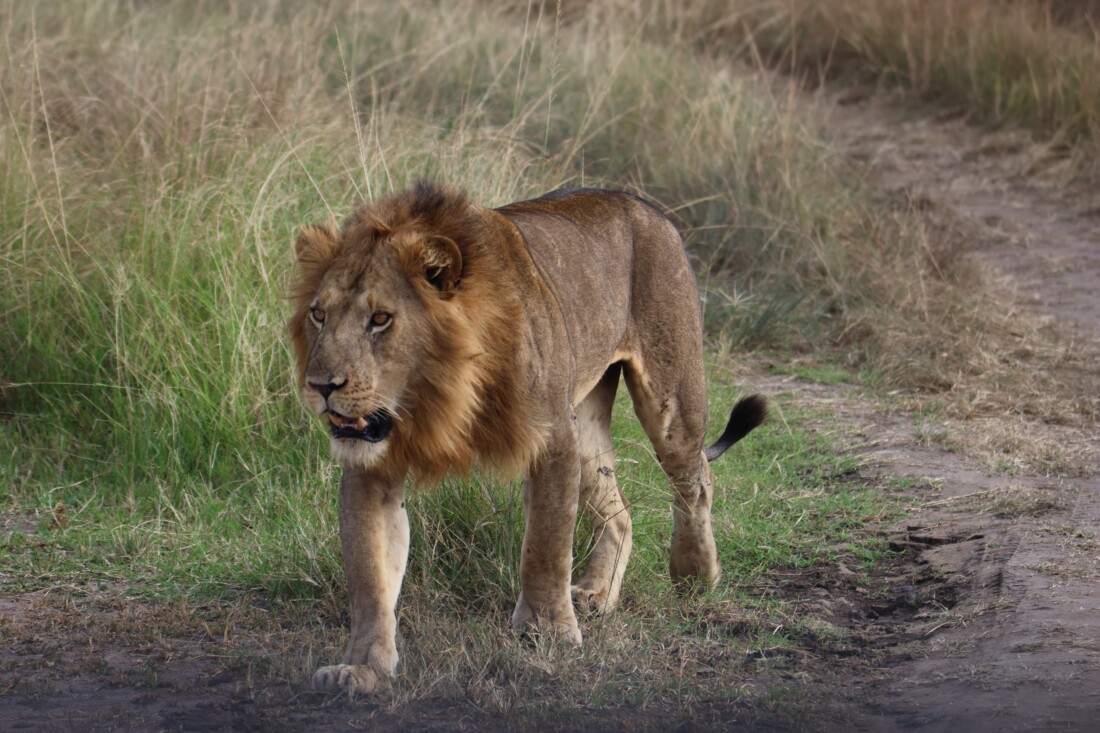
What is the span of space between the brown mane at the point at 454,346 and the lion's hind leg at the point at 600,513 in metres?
0.71

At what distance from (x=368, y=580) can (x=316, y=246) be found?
0.77 meters

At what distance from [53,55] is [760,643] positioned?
5348 millimetres

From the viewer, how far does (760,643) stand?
12.8 feet

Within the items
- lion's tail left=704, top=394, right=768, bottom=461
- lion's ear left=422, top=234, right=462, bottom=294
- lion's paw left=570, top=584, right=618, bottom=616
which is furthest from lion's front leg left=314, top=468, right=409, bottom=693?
lion's tail left=704, top=394, right=768, bottom=461

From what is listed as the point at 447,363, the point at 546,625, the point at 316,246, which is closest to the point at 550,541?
the point at 546,625

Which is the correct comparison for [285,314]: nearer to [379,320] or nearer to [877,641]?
[379,320]

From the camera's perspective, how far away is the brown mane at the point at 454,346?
328 centimetres

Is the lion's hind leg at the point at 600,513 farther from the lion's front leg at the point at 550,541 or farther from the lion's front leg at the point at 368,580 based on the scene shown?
the lion's front leg at the point at 368,580

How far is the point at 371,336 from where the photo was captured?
10.5 ft

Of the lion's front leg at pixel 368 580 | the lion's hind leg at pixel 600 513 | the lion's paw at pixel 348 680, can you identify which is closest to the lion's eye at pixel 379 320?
the lion's front leg at pixel 368 580

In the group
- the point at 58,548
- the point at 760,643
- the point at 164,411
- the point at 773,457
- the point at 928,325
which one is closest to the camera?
the point at 760,643

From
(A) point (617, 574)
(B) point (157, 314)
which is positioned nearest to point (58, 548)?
(B) point (157, 314)

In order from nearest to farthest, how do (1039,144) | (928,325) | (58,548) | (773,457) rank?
(58,548)
(773,457)
(928,325)
(1039,144)

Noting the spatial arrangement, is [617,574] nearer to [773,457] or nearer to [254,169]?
[773,457]
